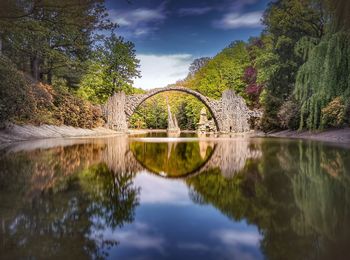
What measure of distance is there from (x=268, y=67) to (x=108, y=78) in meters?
13.9

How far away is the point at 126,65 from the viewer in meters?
28.1

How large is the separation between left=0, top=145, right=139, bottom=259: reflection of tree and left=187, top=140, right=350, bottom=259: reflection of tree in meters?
0.76

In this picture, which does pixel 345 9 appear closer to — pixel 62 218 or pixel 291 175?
pixel 291 175

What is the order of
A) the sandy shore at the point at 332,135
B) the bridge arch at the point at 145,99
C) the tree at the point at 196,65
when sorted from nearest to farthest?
the sandy shore at the point at 332,135 → the bridge arch at the point at 145,99 → the tree at the point at 196,65

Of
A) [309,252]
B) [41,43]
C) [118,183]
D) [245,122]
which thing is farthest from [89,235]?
[245,122]

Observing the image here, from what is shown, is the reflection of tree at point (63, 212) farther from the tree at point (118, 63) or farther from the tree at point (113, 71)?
the tree at point (118, 63)

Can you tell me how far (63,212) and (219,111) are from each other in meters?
26.3

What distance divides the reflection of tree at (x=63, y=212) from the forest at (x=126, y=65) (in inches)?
154

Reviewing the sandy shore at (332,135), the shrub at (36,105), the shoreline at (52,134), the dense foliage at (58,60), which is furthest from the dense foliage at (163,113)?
the sandy shore at (332,135)

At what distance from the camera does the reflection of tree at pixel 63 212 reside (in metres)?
1.65

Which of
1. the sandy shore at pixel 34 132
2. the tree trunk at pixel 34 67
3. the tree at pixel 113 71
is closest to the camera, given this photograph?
the sandy shore at pixel 34 132

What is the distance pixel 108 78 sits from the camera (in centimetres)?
2823

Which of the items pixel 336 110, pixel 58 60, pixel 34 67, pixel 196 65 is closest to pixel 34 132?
pixel 58 60

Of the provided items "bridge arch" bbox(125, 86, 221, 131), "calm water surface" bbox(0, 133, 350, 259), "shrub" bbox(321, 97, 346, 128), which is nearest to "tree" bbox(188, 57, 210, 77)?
"bridge arch" bbox(125, 86, 221, 131)
